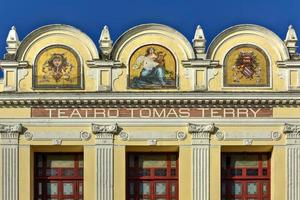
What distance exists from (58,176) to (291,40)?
12.1 metres

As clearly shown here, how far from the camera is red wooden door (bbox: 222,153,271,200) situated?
34281 millimetres

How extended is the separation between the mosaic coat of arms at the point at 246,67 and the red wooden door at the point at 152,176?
4405mm

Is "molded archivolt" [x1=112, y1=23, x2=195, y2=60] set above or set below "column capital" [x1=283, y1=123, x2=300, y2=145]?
above

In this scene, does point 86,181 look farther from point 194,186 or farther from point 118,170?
point 194,186

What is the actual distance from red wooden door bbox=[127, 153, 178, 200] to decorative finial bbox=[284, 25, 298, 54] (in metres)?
6.99

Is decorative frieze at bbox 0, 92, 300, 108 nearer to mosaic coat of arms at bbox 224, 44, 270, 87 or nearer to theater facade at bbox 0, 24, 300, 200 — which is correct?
theater facade at bbox 0, 24, 300, 200

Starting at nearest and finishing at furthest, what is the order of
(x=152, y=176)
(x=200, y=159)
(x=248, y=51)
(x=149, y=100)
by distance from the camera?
(x=149, y=100)
(x=200, y=159)
(x=248, y=51)
(x=152, y=176)

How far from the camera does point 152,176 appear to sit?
113 feet

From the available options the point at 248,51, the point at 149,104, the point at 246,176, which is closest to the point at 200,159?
the point at 246,176

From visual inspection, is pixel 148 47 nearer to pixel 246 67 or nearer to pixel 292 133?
pixel 246 67

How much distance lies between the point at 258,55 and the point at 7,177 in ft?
40.3

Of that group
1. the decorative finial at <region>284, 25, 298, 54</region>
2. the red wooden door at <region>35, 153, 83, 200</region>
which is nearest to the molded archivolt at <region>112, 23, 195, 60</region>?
the decorative finial at <region>284, 25, 298, 54</region>

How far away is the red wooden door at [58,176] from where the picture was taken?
1348 inches

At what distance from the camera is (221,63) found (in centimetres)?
3378
